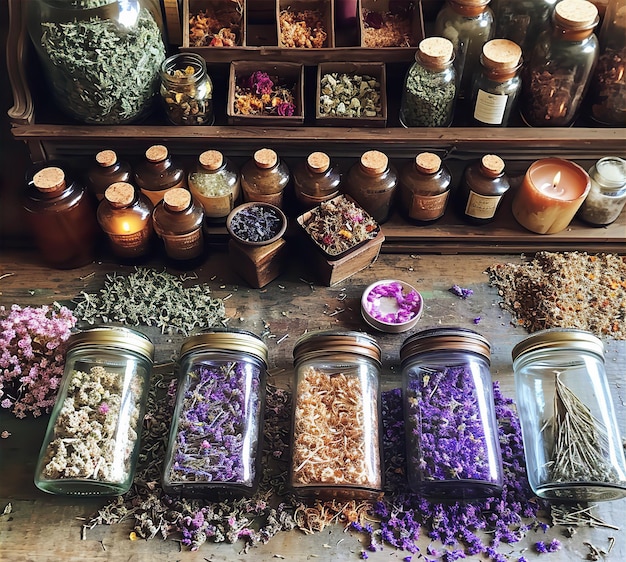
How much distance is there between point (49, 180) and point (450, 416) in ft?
3.29

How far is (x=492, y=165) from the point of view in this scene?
5.08 feet

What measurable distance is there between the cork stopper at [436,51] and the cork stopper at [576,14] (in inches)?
9.6

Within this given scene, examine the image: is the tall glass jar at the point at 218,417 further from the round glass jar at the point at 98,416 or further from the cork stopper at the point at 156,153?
the cork stopper at the point at 156,153

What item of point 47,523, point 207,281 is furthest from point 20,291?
point 47,523

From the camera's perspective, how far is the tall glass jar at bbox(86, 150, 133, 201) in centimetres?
154

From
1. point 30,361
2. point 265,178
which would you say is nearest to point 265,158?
point 265,178

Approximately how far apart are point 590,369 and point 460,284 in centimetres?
38

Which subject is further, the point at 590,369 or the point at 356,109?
the point at 356,109

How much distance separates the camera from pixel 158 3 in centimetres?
159

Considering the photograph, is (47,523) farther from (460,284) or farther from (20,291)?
(460,284)

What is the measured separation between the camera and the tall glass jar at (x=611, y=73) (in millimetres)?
1534

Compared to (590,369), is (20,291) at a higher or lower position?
higher

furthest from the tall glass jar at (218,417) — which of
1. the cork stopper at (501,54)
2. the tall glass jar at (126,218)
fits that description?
the cork stopper at (501,54)

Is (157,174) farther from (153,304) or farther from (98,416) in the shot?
(98,416)
